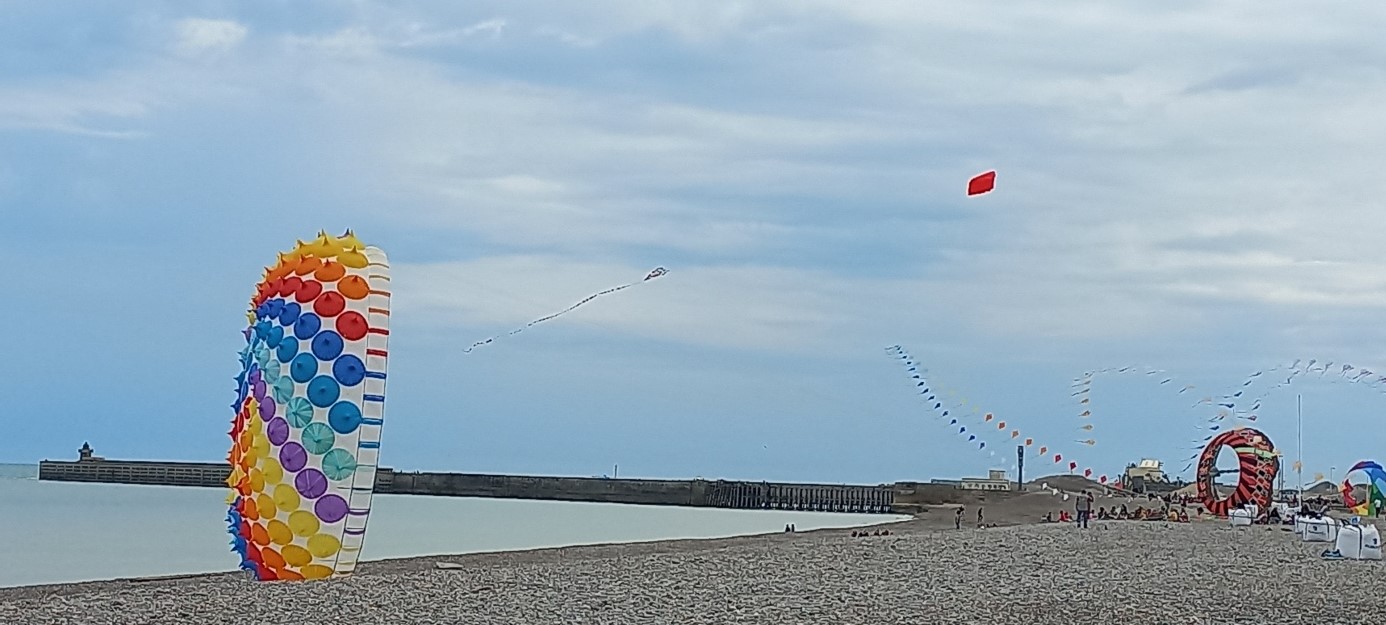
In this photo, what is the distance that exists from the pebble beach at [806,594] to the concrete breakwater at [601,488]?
45.3 m

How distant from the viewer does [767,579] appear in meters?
15.9

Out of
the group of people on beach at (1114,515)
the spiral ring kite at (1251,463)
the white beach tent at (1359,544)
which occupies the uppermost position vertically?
the spiral ring kite at (1251,463)

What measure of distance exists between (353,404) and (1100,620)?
22.3 ft

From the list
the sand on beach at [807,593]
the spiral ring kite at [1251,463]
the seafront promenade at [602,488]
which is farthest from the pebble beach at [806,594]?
the seafront promenade at [602,488]

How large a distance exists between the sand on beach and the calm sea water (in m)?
9.01

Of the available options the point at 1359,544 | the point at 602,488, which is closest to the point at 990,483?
the point at 602,488

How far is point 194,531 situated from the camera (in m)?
40.8

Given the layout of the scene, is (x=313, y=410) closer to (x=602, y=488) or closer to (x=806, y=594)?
(x=806, y=594)

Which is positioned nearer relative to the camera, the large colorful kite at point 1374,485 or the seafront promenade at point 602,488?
the large colorful kite at point 1374,485

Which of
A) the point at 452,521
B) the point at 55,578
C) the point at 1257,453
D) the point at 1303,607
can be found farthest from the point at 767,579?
the point at 452,521

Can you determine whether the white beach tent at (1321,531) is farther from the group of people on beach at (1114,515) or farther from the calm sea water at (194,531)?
the calm sea water at (194,531)

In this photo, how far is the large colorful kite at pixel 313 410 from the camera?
46.1 feet

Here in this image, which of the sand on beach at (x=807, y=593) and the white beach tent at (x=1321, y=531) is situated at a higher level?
the white beach tent at (x=1321, y=531)

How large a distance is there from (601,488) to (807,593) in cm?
7277
